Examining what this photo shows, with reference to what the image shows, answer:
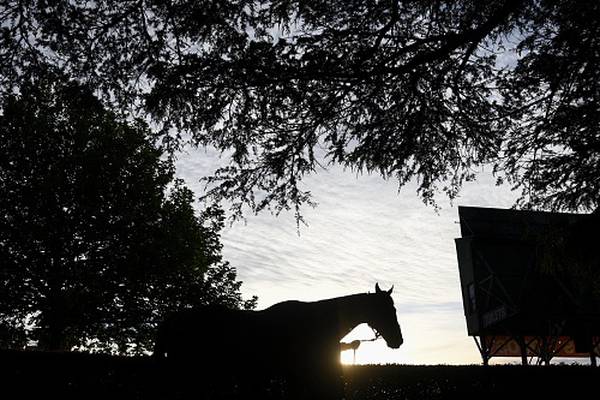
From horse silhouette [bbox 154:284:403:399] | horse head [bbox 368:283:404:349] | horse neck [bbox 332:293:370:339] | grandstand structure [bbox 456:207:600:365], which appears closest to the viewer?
horse silhouette [bbox 154:284:403:399]

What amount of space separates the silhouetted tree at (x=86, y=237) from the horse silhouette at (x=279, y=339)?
9.78 m

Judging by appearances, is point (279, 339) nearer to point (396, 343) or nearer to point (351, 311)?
point (351, 311)

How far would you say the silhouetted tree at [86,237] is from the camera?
693 inches

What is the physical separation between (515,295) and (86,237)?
23.1 metres

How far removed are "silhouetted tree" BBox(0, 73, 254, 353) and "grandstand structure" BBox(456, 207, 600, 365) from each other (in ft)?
50.0

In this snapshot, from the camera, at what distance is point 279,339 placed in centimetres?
790

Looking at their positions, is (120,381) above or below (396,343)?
below

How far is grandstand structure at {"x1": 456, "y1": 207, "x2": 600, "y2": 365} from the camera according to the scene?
25547 millimetres

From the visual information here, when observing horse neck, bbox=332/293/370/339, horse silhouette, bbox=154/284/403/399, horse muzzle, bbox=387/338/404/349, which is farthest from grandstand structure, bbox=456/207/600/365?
horse silhouette, bbox=154/284/403/399

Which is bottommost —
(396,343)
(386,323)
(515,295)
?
(396,343)

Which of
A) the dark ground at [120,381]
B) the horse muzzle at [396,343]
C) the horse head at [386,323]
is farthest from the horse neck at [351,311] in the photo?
the dark ground at [120,381]

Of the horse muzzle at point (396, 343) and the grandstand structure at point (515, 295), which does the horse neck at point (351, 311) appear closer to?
the horse muzzle at point (396, 343)

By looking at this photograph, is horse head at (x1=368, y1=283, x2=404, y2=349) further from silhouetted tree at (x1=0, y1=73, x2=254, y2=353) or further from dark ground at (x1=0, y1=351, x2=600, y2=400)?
silhouetted tree at (x1=0, y1=73, x2=254, y2=353)

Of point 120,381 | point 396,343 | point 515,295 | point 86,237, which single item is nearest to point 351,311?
point 396,343
